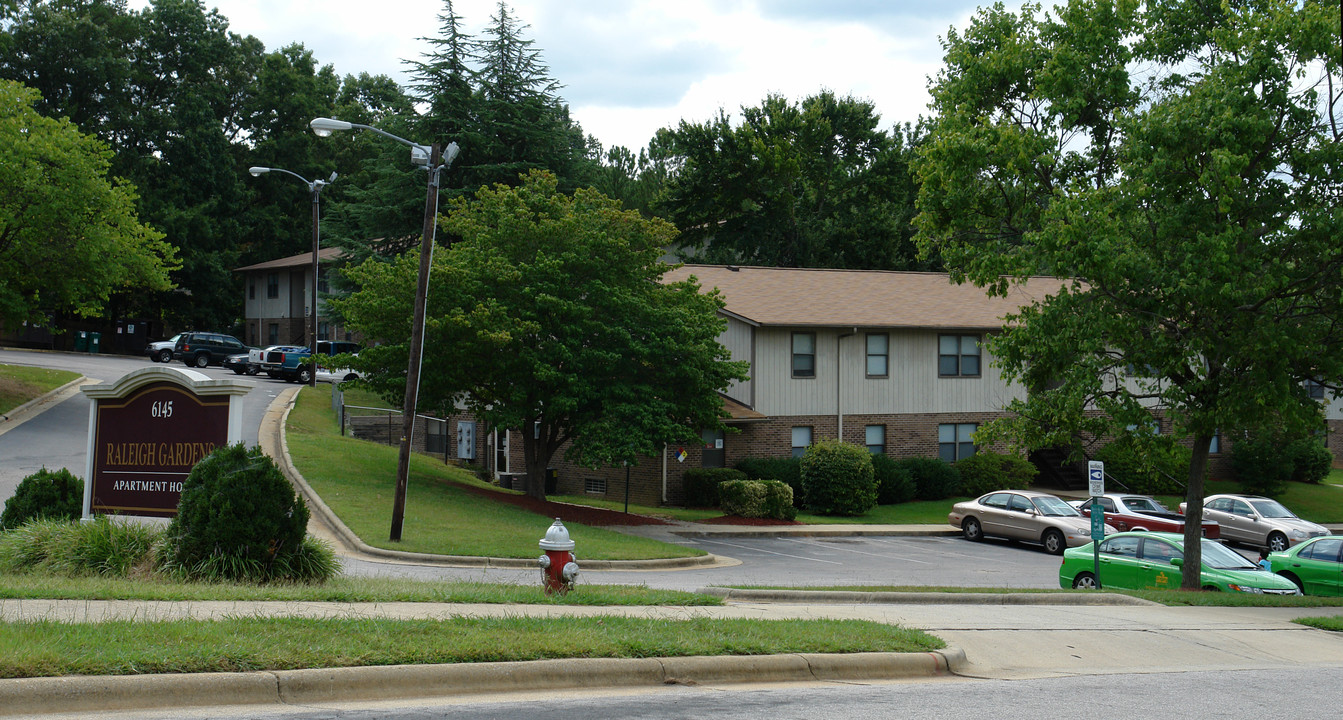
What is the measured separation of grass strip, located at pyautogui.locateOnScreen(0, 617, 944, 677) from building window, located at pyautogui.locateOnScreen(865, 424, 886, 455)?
2586 centimetres

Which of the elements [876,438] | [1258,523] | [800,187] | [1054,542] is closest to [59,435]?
[876,438]

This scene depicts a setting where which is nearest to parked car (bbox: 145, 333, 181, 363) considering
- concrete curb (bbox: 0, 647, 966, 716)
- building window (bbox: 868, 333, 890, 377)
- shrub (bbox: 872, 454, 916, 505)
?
building window (bbox: 868, 333, 890, 377)

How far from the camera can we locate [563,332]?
26156mm

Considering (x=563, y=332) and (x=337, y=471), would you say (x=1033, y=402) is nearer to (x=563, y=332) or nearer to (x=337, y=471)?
(x=563, y=332)

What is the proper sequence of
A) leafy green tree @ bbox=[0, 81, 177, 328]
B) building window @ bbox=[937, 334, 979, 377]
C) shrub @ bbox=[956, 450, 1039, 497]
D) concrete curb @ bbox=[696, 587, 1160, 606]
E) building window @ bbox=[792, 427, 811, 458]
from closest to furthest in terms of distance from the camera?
concrete curb @ bbox=[696, 587, 1160, 606], leafy green tree @ bbox=[0, 81, 177, 328], building window @ bbox=[792, 427, 811, 458], shrub @ bbox=[956, 450, 1039, 497], building window @ bbox=[937, 334, 979, 377]

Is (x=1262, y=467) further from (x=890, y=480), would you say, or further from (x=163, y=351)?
(x=163, y=351)

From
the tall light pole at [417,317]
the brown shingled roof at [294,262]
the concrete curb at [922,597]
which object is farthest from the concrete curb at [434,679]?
the brown shingled roof at [294,262]

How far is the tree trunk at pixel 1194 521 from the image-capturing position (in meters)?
16.5

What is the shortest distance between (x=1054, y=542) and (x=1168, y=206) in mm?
12829

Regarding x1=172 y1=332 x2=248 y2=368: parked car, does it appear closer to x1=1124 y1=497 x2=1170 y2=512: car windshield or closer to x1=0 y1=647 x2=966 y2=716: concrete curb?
x1=1124 y1=497 x2=1170 y2=512: car windshield

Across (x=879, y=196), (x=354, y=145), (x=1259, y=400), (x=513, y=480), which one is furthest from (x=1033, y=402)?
(x=354, y=145)

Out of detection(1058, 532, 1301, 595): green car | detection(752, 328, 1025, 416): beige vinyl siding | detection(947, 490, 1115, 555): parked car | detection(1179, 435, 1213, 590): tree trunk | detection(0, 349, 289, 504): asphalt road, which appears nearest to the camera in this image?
detection(1179, 435, 1213, 590): tree trunk

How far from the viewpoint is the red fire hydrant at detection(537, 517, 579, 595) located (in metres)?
11.0

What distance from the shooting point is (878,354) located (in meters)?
35.3
